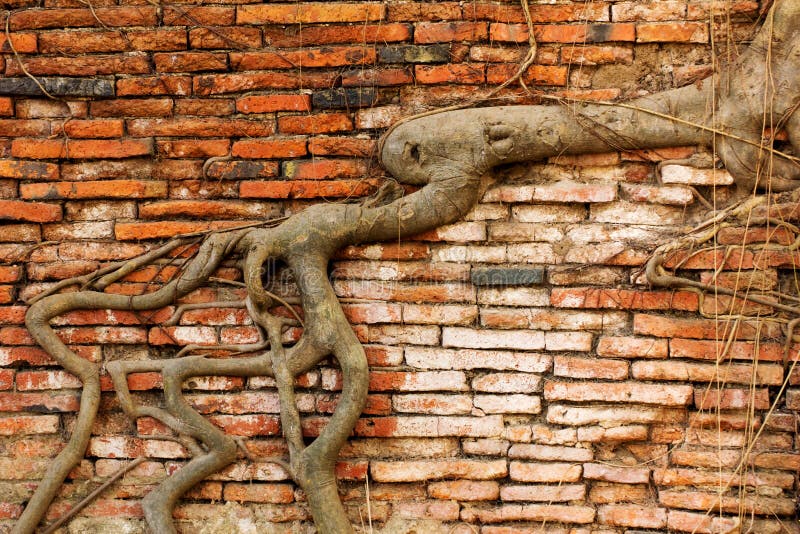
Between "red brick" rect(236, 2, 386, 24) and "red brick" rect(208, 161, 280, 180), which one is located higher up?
"red brick" rect(236, 2, 386, 24)

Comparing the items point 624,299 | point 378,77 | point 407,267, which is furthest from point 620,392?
point 378,77

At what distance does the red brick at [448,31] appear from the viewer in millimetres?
2650

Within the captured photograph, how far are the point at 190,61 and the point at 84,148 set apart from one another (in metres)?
0.56

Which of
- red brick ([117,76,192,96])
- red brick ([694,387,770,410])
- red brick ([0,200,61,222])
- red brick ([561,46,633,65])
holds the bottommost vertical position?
red brick ([694,387,770,410])

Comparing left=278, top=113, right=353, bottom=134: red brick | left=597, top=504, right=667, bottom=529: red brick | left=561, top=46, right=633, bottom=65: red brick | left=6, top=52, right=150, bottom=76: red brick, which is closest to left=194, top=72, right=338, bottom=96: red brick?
left=278, top=113, right=353, bottom=134: red brick

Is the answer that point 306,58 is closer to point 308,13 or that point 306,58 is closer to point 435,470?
point 308,13

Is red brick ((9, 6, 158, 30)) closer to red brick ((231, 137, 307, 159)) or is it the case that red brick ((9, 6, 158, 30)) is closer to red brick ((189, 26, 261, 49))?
red brick ((189, 26, 261, 49))

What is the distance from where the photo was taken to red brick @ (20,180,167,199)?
2.71m

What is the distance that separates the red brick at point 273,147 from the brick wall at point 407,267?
0.04 ft

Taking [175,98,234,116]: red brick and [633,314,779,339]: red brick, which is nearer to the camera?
[633,314,779,339]: red brick

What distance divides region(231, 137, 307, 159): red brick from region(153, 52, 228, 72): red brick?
12.8 inches

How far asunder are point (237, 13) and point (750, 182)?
2135 mm

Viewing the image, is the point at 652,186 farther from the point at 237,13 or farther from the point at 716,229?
the point at 237,13

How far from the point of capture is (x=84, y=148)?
271 centimetres
